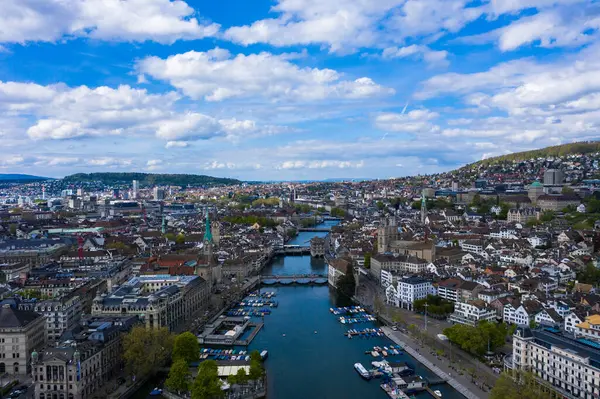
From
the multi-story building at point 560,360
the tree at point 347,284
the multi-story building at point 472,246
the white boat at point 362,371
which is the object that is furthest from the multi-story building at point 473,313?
the multi-story building at point 472,246

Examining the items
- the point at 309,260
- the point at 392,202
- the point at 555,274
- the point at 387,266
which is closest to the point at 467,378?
the point at 555,274

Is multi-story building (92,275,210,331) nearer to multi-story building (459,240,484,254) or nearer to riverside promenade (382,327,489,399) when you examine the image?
riverside promenade (382,327,489,399)

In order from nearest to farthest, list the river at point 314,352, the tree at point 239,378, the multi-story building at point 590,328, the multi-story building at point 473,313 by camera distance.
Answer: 1. the tree at point 239,378
2. the river at point 314,352
3. the multi-story building at point 590,328
4. the multi-story building at point 473,313

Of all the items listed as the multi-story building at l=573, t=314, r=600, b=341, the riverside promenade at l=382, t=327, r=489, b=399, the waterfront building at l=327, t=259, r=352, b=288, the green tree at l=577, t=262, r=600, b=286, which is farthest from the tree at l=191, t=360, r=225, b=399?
the green tree at l=577, t=262, r=600, b=286

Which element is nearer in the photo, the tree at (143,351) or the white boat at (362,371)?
the tree at (143,351)

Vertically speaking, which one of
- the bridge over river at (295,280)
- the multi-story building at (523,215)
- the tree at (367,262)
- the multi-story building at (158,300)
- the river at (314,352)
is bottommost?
the river at (314,352)

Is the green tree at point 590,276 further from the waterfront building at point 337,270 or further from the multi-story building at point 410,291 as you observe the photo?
the waterfront building at point 337,270

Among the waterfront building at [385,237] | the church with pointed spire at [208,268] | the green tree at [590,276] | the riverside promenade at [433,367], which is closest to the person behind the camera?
the riverside promenade at [433,367]

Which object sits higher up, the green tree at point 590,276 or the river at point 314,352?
the green tree at point 590,276
